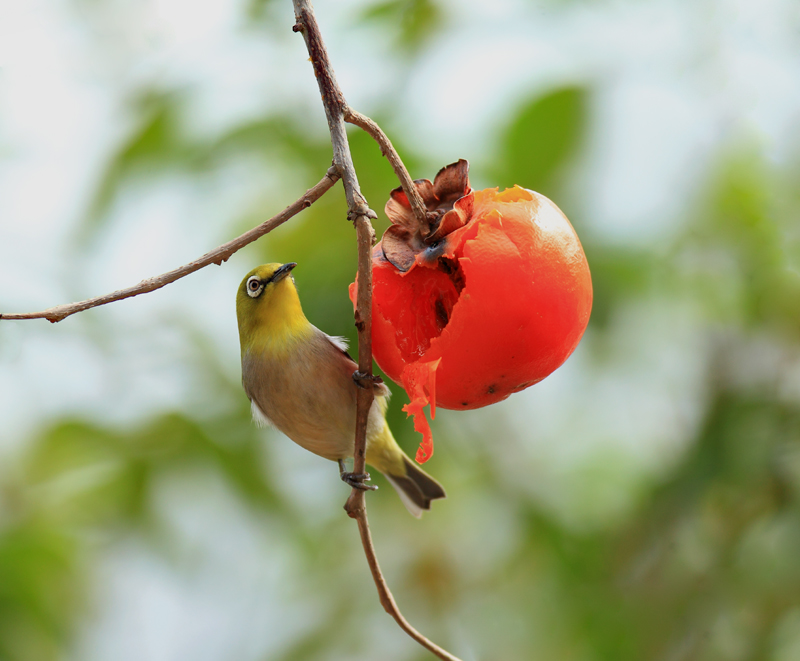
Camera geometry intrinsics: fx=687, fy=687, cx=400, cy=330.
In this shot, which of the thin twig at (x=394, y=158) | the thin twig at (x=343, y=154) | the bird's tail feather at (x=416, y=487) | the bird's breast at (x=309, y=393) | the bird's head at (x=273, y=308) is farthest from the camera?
the bird's tail feather at (x=416, y=487)

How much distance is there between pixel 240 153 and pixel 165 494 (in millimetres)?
1990

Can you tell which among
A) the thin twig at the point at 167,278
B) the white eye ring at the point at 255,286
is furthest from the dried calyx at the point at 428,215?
the white eye ring at the point at 255,286

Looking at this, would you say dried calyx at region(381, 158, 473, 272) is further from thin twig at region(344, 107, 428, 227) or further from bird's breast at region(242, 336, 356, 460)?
bird's breast at region(242, 336, 356, 460)

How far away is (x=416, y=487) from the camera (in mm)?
3738

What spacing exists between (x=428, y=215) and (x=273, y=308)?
1429mm

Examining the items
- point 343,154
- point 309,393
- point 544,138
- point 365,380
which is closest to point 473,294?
point 365,380

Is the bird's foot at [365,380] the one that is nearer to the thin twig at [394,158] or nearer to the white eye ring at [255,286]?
the thin twig at [394,158]

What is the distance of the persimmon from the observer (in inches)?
67.5

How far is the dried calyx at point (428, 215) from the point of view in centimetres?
195

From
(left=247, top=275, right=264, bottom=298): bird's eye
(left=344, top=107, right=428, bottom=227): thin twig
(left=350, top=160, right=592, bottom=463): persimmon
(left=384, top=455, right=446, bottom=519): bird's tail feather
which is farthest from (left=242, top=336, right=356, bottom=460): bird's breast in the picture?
(left=344, top=107, right=428, bottom=227): thin twig

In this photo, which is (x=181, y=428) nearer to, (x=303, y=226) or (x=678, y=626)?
(x=303, y=226)

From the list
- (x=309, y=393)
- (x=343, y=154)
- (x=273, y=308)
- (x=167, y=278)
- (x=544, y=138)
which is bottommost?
(x=309, y=393)

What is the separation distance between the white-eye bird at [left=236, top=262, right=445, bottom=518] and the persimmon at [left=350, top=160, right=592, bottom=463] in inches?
38.7

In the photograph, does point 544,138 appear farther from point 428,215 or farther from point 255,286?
point 428,215
